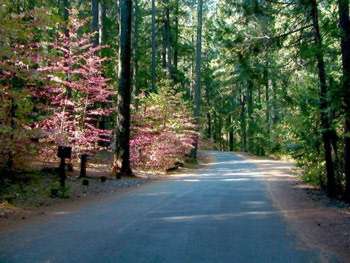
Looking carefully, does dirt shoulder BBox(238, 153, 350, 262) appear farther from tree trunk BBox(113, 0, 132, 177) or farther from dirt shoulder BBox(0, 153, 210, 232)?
tree trunk BBox(113, 0, 132, 177)

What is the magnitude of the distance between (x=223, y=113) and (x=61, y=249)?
68.5 m

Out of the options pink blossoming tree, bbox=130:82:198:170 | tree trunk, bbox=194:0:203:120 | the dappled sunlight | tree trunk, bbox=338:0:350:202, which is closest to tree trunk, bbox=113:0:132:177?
pink blossoming tree, bbox=130:82:198:170

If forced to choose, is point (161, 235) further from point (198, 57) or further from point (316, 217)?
point (198, 57)

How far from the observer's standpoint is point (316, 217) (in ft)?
34.8

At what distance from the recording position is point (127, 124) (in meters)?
19.7

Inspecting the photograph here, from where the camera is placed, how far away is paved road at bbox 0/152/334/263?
21.5 feet

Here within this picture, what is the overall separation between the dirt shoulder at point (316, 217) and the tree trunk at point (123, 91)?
237 inches

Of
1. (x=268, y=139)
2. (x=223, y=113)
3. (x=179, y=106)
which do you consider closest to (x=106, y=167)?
(x=179, y=106)

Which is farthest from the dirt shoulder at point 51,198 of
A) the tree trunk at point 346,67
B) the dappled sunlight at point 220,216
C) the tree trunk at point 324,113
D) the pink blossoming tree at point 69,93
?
the tree trunk at point 346,67

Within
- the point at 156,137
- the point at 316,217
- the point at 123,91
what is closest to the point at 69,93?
the point at 123,91

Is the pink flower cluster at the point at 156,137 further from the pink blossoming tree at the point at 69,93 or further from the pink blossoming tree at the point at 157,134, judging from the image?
the pink blossoming tree at the point at 69,93

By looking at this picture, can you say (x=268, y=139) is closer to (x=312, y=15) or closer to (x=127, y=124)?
(x=127, y=124)

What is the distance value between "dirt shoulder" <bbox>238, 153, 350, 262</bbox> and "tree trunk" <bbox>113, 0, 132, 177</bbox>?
6015 millimetres

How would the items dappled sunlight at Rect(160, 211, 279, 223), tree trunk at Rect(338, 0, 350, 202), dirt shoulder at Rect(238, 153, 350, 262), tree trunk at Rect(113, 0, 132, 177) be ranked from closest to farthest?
dirt shoulder at Rect(238, 153, 350, 262) < dappled sunlight at Rect(160, 211, 279, 223) < tree trunk at Rect(338, 0, 350, 202) < tree trunk at Rect(113, 0, 132, 177)
